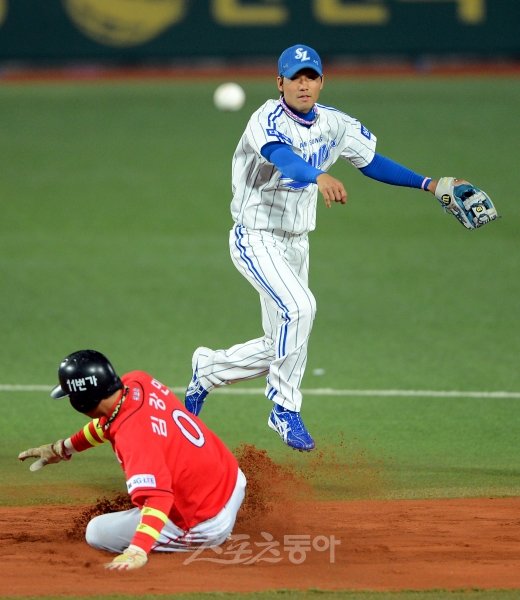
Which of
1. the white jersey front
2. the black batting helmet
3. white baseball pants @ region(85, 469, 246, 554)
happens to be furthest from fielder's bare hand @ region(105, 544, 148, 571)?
the white jersey front

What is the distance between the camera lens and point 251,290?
12508 millimetres

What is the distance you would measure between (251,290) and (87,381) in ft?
22.8

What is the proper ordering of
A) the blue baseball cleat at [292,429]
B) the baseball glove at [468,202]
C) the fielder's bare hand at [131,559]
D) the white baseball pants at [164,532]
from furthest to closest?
the blue baseball cleat at [292,429]
the baseball glove at [468,202]
the white baseball pants at [164,532]
the fielder's bare hand at [131,559]

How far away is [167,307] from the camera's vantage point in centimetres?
1184

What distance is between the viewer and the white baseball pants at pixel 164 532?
596cm

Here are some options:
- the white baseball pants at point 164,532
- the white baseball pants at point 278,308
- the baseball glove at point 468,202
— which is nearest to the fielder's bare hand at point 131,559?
the white baseball pants at point 164,532

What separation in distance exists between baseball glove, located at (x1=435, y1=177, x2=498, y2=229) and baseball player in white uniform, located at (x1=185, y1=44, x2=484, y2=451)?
0.16 meters

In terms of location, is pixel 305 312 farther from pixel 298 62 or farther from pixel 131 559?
pixel 131 559

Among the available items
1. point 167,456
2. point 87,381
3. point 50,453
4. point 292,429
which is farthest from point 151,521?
point 292,429

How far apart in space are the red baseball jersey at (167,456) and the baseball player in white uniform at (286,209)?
119cm

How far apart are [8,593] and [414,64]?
2142cm

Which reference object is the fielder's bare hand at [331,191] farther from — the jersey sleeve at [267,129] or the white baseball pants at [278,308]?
the white baseball pants at [278,308]

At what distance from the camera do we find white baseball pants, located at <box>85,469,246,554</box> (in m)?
5.96

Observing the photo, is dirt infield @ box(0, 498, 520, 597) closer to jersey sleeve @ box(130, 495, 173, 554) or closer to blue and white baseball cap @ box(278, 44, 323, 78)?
jersey sleeve @ box(130, 495, 173, 554)
